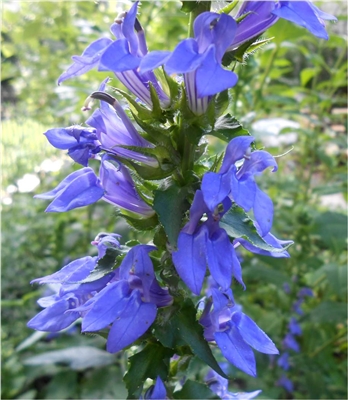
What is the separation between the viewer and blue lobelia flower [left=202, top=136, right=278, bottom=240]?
2.00ft

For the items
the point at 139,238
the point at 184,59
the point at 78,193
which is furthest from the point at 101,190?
the point at 139,238

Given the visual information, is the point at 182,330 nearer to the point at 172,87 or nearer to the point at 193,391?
the point at 193,391

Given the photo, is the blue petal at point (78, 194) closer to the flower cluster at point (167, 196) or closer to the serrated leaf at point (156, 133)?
the flower cluster at point (167, 196)

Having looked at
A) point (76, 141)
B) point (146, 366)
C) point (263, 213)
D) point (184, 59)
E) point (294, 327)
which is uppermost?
point (184, 59)

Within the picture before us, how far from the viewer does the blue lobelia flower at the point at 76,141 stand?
28.5 inches

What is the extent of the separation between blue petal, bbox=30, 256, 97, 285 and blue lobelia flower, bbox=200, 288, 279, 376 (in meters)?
0.23

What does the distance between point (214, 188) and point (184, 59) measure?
7.0 inches

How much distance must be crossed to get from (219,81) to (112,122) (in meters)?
0.29

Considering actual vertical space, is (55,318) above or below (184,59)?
below

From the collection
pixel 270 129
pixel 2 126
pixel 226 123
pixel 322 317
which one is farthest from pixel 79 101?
pixel 226 123

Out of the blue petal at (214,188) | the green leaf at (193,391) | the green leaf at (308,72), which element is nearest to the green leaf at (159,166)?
the blue petal at (214,188)

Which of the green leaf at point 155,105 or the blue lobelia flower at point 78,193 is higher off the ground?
the green leaf at point 155,105

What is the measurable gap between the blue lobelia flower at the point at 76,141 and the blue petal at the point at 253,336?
384 mm

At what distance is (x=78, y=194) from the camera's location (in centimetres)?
71
